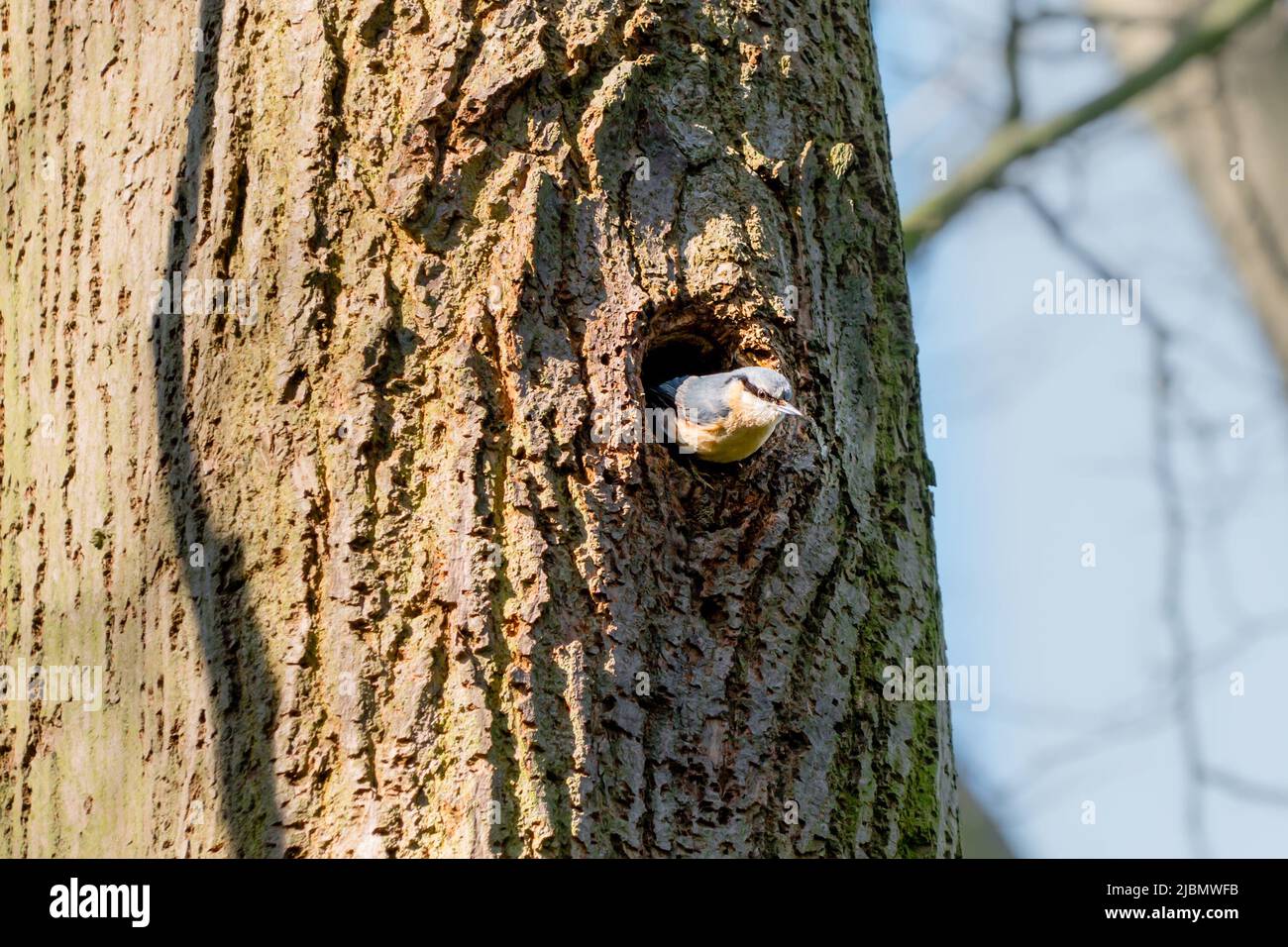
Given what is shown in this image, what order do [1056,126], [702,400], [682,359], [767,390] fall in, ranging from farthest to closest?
1. [1056,126]
2. [682,359]
3. [702,400]
4. [767,390]

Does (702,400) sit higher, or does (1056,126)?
(1056,126)

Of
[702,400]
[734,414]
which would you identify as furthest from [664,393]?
[734,414]

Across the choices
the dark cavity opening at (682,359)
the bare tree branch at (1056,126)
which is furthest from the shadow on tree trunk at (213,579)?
the bare tree branch at (1056,126)

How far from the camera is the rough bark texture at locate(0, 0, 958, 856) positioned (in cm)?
185

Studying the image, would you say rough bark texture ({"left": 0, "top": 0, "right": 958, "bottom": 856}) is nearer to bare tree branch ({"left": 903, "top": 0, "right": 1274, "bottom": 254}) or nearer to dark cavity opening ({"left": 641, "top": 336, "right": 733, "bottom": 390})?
dark cavity opening ({"left": 641, "top": 336, "right": 733, "bottom": 390})

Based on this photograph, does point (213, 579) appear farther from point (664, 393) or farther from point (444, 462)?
point (664, 393)

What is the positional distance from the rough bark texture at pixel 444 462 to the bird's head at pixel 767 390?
0.05 m

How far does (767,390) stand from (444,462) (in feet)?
1.95

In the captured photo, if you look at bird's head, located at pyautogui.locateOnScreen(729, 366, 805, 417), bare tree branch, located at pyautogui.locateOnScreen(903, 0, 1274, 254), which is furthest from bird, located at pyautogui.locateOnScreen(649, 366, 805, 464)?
bare tree branch, located at pyautogui.locateOnScreen(903, 0, 1274, 254)

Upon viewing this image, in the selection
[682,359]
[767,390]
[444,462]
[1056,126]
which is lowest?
[444,462]

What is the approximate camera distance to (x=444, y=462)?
1.94 meters

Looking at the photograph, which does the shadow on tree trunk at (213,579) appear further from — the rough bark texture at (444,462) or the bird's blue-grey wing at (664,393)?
the bird's blue-grey wing at (664,393)

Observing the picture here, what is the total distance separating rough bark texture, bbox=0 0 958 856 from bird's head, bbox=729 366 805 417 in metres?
0.05

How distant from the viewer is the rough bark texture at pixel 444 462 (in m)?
1.85
